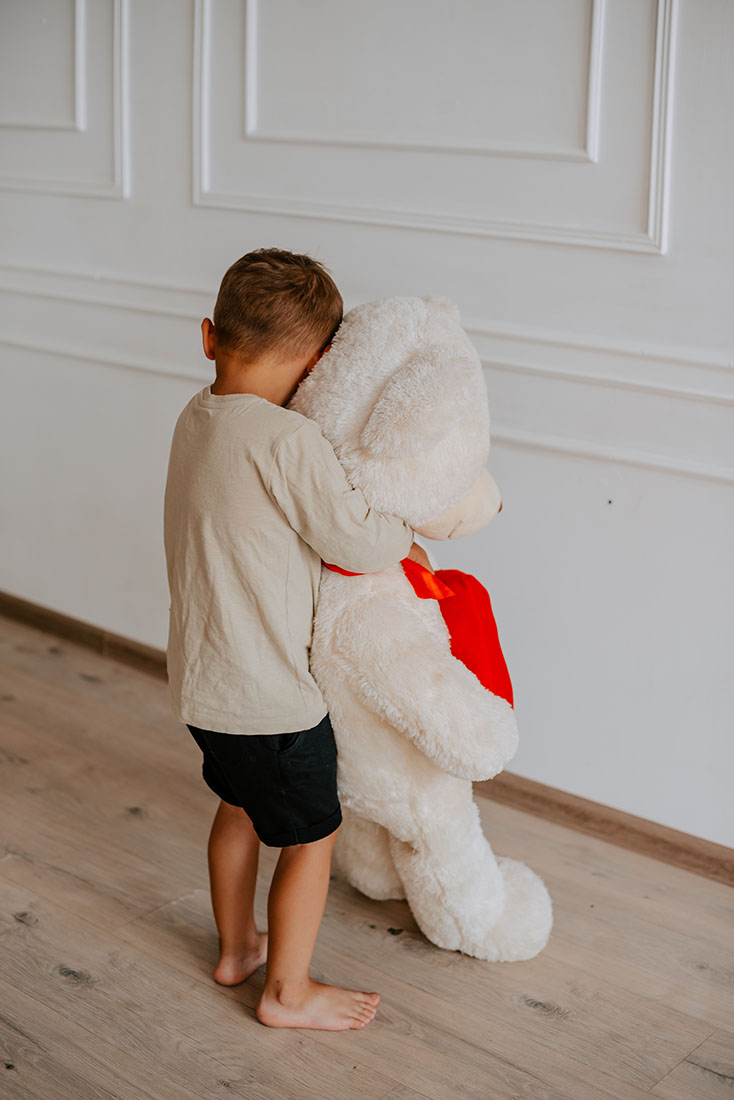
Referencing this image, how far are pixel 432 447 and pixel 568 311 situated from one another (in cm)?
66

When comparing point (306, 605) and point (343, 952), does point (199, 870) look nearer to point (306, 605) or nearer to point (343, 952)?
point (343, 952)

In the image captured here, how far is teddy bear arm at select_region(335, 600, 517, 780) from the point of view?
147 cm

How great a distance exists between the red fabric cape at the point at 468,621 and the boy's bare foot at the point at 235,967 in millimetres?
541

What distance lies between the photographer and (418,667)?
1479 mm

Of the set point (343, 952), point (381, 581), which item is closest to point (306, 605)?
point (381, 581)

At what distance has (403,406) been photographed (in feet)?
4.51

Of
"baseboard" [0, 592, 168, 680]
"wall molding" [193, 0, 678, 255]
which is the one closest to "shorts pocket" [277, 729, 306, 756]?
"wall molding" [193, 0, 678, 255]

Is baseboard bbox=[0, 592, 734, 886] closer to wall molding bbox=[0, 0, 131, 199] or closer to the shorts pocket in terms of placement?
the shorts pocket

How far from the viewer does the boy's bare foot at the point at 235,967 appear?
5.45ft

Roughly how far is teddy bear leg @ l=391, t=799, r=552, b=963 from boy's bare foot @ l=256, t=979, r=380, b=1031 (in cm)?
17

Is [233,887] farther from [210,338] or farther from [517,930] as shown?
[210,338]

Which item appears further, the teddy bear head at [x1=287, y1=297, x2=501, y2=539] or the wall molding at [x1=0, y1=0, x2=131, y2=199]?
the wall molding at [x1=0, y1=0, x2=131, y2=199]

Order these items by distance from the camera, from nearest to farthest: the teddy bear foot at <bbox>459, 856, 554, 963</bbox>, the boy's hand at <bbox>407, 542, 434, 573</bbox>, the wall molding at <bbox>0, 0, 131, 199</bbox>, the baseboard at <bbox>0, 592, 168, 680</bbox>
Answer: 1. the boy's hand at <bbox>407, 542, 434, 573</bbox>
2. the teddy bear foot at <bbox>459, 856, 554, 963</bbox>
3. the wall molding at <bbox>0, 0, 131, 199</bbox>
4. the baseboard at <bbox>0, 592, 168, 680</bbox>

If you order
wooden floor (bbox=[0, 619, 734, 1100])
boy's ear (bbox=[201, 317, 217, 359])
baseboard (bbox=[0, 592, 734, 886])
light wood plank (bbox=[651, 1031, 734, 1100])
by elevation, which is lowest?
light wood plank (bbox=[651, 1031, 734, 1100])
